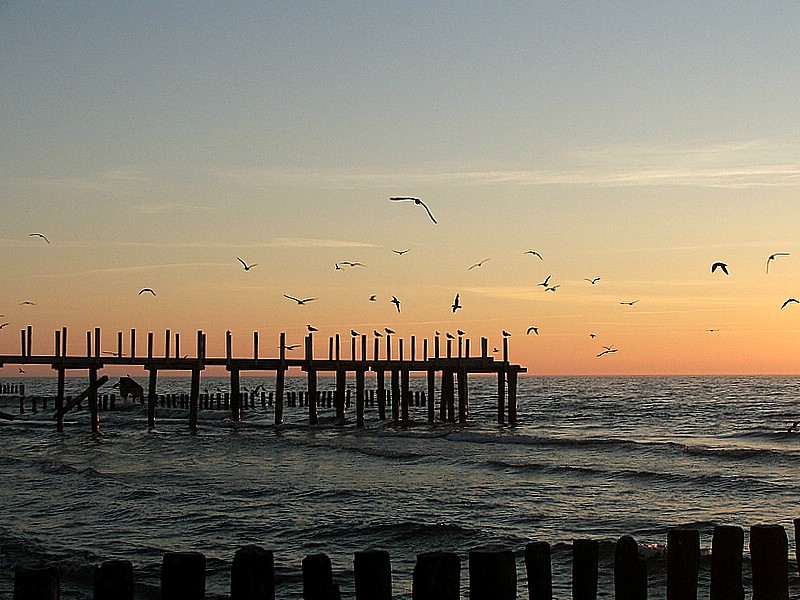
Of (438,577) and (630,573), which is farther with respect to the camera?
(630,573)

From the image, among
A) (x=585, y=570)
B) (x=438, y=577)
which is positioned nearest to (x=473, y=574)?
(x=438, y=577)

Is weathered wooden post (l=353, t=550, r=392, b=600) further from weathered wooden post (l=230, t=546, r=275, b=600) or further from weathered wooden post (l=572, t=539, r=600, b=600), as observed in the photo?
weathered wooden post (l=572, t=539, r=600, b=600)

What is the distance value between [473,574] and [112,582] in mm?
2368

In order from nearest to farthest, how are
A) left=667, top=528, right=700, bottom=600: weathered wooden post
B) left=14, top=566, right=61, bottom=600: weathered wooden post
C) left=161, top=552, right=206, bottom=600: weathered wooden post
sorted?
left=14, top=566, right=61, bottom=600: weathered wooden post
left=161, top=552, right=206, bottom=600: weathered wooden post
left=667, top=528, right=700, bottom=600: weathered wooden post

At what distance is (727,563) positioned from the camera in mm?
7355

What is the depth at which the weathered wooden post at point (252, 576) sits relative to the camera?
663cm

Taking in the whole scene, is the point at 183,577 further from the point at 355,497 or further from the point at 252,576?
the point at 355,497

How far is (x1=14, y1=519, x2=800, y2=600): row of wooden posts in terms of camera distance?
6539mm

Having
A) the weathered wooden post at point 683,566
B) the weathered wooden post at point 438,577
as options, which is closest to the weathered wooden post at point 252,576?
the weathered wooden post at point 438,577

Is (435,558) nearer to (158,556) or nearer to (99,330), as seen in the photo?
(158,556)

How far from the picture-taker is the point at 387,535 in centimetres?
1722

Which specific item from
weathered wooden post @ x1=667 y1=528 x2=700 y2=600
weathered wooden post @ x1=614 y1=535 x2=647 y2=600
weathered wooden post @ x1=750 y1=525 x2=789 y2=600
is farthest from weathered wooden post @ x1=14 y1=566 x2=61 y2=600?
weathered wooden post @ x1=750 y1=525 x2=789 y2=600

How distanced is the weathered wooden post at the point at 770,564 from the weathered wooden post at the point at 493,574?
1971mm

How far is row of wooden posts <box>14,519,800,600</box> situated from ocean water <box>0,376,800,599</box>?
5347 mm
